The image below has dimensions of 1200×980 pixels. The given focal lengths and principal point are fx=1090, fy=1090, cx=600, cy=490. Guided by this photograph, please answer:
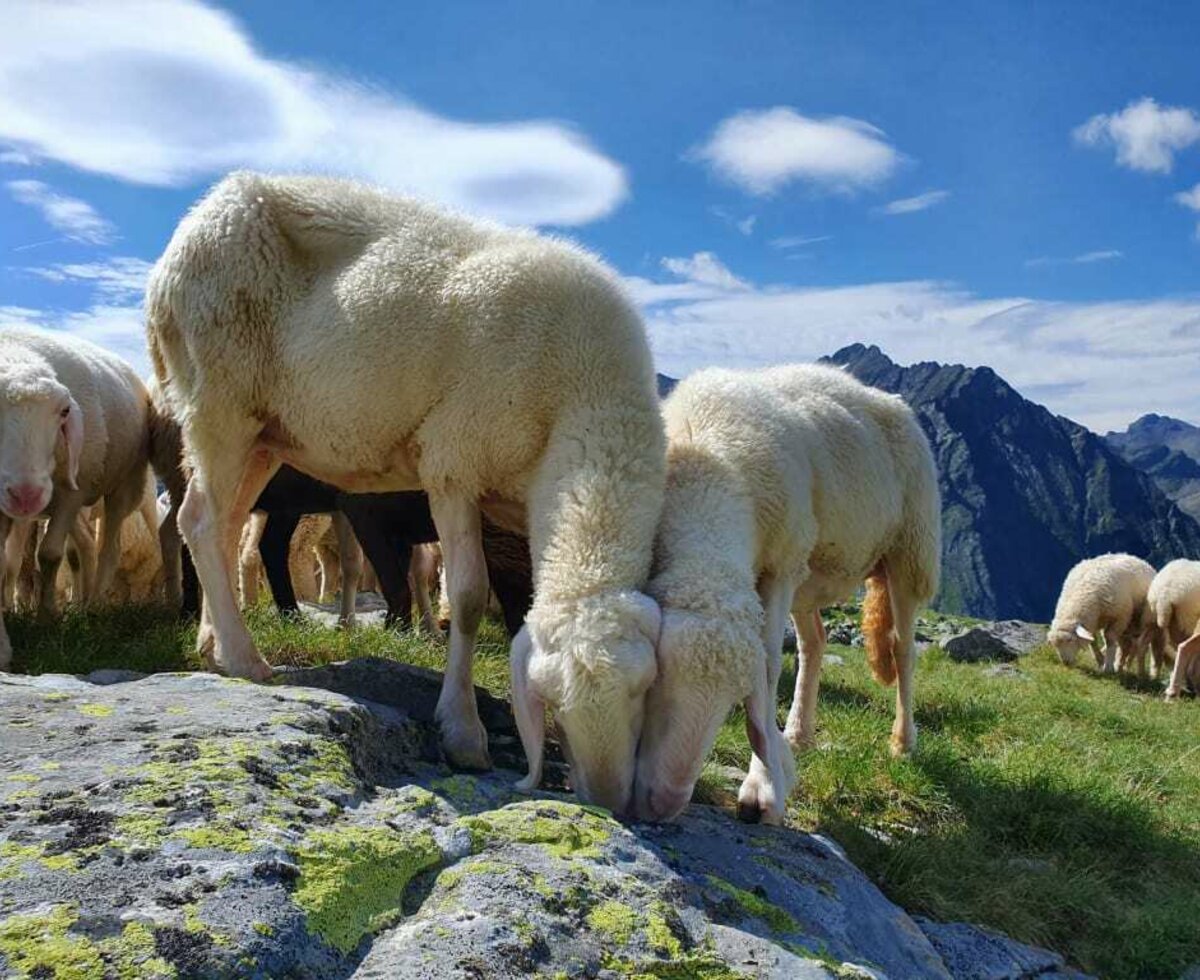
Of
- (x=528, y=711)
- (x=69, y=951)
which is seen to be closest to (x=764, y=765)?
(x=528, y=711)

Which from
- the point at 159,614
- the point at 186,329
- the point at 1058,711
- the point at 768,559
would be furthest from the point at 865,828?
the point at 1058,711

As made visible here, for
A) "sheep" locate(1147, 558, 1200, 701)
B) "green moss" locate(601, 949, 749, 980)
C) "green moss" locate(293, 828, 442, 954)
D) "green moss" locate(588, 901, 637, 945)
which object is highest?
"green moss" locate(293, 828, 442, 954)

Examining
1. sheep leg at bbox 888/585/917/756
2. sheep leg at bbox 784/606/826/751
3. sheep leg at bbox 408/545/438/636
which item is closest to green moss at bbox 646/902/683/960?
sheep leg at bbox 784/606/826/751

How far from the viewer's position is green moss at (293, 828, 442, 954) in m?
2.36

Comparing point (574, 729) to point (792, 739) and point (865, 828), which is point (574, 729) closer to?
point (865, 828)

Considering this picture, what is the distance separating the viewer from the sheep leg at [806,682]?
7.09 m

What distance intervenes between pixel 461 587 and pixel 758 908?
6.94 ft

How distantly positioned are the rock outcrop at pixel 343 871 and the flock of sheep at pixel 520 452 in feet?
1.63

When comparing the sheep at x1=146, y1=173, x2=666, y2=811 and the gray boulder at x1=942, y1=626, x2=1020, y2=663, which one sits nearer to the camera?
the sheep at x1=146, y1=173, x2=666, y2=811

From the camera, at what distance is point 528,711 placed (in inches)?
153

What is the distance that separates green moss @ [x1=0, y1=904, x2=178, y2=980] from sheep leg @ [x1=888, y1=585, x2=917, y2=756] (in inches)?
227

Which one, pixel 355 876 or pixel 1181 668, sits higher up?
pixel 355 876

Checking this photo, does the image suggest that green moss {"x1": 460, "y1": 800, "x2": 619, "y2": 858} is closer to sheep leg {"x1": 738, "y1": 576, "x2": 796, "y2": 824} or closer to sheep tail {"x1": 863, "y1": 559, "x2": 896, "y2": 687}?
sheep leg {"x1": 738, "y1": 576, "x2": 796, "y2": 824}

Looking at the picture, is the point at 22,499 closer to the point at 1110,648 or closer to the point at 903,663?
the point at 903,663
